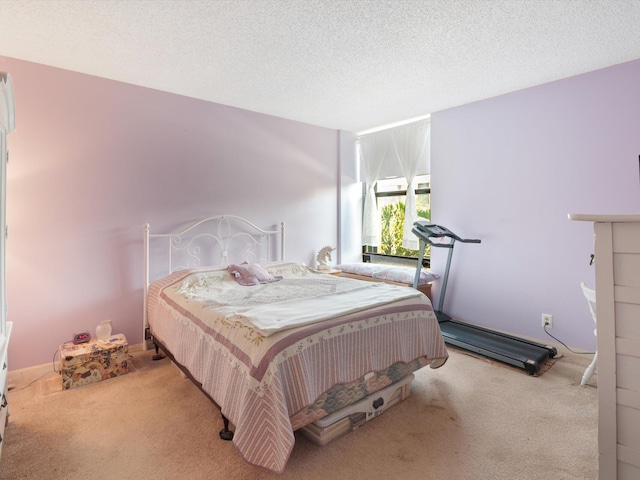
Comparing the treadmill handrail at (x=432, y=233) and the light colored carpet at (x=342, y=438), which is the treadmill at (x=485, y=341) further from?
the light colored carpet at (x=342, y=438)

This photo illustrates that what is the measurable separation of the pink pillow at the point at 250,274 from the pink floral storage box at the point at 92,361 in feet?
3.35

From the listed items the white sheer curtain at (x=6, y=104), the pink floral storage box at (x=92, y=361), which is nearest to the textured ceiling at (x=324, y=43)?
the white sheer curtain at (x=6, y=104)

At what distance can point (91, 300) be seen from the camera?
9.43ft

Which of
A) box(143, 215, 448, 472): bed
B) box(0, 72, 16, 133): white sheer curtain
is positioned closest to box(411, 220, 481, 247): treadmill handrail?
box(143, 215, 448, 472): bed

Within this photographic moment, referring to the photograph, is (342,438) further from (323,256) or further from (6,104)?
(323,256)

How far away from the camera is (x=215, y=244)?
11.6 ft

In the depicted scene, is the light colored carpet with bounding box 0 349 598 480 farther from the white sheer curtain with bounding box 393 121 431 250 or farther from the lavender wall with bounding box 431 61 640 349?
the white sheer curtain with bounding box 393 121 431 250

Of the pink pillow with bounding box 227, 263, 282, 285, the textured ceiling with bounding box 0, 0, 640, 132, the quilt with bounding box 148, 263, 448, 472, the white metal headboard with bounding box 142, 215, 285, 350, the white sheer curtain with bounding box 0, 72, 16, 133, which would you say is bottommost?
the quilt with bounding box 148, 263, 448, 472

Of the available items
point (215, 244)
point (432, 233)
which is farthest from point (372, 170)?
point (215, 244)

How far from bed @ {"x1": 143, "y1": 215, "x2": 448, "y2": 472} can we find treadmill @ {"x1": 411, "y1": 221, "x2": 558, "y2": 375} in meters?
0.72

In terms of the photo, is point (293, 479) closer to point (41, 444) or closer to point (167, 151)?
point (41, 444)

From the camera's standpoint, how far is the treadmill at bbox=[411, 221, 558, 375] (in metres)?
2.71

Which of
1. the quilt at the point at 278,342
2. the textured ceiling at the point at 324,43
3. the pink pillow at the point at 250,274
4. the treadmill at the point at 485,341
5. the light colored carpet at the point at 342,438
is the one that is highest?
the textured ceiling at the point at 324,43

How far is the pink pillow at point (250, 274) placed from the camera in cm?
303
